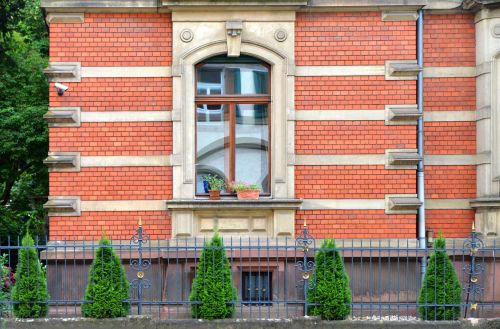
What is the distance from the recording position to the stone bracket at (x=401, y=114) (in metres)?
13.4

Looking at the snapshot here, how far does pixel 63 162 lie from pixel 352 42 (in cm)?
478

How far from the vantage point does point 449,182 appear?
1387 cm

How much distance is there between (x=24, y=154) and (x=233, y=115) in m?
7.40

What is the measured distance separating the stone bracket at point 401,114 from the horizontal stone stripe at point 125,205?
145 inches

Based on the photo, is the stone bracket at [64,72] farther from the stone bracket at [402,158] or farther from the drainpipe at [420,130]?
the drainpipe at [420,130]

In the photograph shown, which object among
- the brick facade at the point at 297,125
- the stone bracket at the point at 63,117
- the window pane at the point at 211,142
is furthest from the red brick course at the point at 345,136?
the stone bracket at the point at 63,117

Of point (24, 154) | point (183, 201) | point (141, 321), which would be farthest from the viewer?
point (24, 154)

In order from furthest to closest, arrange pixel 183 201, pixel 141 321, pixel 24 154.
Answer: pixel 24 154 < pixel 183 201 < pixel 141 321

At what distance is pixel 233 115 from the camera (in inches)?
537

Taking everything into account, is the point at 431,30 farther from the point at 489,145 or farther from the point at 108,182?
the point at 108,182

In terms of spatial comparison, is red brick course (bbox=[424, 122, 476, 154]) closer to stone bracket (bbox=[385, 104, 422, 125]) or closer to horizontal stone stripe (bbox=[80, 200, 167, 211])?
stone bracket (bbox=[385, 104, 422, 125])

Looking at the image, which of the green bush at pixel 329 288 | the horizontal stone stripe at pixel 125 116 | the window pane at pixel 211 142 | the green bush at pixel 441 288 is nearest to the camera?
the green bush at pixel 329 288

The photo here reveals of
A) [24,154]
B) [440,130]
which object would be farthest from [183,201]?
[24,154]

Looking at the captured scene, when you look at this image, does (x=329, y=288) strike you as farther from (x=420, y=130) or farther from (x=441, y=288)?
(x=420, y=130)
